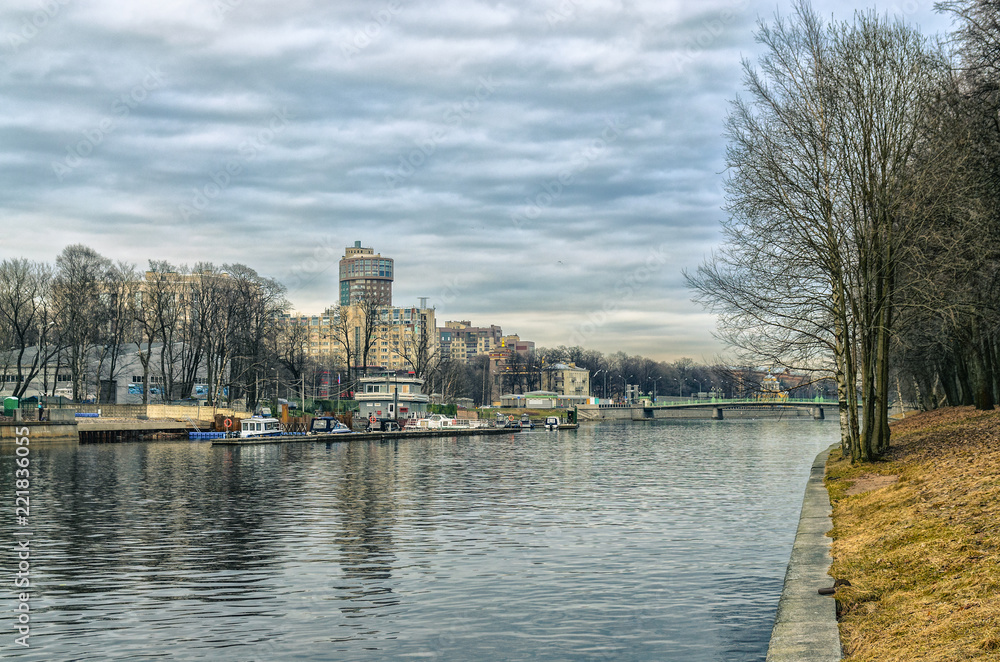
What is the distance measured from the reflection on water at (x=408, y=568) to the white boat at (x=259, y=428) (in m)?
44.8

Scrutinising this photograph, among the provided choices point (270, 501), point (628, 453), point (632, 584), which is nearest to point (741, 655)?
point (632, 584)

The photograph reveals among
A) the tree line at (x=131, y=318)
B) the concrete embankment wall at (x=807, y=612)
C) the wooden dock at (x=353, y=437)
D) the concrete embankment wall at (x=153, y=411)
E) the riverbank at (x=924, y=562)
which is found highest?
the tree line at (x=131, y=318)

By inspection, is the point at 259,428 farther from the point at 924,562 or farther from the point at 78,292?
the point at 924,562

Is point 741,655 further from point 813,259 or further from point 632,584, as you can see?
point 813,259

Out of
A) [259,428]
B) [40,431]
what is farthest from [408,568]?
[40,431]

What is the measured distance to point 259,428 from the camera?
90188 mm

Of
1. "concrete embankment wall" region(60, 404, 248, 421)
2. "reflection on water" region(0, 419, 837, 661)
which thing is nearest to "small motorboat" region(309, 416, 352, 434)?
"concrete embankment wall" region(60, 404, 248, 421)

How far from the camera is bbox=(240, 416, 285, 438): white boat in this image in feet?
288

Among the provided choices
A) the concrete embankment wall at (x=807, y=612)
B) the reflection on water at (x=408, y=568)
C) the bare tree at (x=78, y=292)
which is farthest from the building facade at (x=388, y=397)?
the concrete embankment wall at (x=807, y=612)

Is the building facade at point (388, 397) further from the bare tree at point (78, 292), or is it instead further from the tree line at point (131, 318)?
the bare tree at point (78, 292)

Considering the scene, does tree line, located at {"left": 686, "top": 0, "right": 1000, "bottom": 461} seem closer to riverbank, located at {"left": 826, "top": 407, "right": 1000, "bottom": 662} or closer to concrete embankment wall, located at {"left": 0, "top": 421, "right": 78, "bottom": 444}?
riverbank, located at {"left": 826, "top": 407, "right": 1000, "bottom": 662}

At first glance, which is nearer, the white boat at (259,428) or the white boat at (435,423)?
the white boat at (259,428)

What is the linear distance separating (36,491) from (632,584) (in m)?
31.0

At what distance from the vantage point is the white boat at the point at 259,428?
8788 cm
